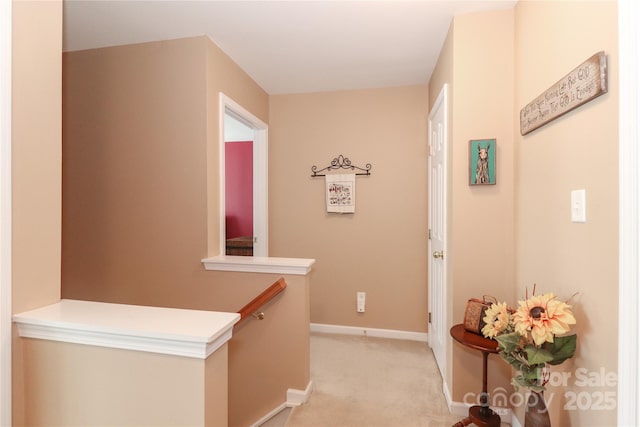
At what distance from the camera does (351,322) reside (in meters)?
3.24

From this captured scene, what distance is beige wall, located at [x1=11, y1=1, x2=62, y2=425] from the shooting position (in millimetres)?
1070

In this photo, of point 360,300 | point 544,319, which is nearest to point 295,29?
point 544,319

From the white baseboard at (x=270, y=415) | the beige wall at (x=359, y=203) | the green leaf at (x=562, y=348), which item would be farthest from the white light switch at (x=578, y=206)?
the white baseboard at (x=270, y=415)

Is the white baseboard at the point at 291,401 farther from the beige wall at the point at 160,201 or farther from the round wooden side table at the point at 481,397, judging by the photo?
the round wooden side table at the point at 481,397

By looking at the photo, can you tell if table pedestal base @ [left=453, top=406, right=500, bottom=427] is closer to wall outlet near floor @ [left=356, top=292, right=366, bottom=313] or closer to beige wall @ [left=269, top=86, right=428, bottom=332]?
beige wall @ [left=269, top=86, right=428, bottom=332]

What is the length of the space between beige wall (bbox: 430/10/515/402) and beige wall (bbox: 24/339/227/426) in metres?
1.53

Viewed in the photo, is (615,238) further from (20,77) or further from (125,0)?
(125,0)

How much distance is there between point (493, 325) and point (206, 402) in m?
1.26

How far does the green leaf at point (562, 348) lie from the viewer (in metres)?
1.19

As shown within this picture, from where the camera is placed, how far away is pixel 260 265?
2.16 m

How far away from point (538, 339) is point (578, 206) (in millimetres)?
533

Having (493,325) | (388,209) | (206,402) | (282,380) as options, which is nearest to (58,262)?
(206,402)

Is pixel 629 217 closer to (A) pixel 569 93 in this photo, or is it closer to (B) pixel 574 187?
(B) pixel 574 187

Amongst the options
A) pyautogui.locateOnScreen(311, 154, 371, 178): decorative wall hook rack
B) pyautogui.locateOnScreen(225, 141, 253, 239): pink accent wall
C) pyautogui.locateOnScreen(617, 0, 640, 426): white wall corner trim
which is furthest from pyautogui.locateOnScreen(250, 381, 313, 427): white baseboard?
pyautogui.locateOnScreen(225, 141, 253, 239): pink accent wall
